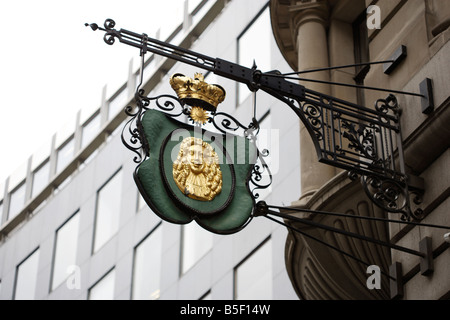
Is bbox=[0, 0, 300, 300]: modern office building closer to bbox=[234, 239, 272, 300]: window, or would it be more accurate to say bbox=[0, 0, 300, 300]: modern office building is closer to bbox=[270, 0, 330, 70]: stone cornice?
bbox=[234, 239, 272, 300]: window

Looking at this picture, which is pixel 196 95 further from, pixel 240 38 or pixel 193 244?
pixel 240 38

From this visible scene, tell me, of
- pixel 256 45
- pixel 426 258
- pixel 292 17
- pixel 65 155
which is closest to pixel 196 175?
pixel 426 258

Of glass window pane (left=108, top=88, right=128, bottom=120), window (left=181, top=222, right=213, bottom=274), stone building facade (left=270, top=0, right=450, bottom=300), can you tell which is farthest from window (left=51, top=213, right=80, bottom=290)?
stone building facade (left=270, top=0, right=450, bottom=300)

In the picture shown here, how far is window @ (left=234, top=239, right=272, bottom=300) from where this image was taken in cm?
2267

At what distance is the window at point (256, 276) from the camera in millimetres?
22672

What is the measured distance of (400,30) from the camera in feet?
40.7

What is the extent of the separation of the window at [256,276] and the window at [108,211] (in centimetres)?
907

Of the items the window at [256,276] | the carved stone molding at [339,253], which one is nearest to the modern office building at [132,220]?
the window at [256,276]

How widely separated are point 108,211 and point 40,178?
9.03m

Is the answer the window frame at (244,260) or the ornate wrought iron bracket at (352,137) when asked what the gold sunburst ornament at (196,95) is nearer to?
the ornate wrought iron bracket at (352,137)

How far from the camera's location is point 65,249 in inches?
1385

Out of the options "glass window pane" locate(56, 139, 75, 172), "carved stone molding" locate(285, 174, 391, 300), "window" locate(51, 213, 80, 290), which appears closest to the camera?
"carved stone molding" locate(285, 174, 391, 300)

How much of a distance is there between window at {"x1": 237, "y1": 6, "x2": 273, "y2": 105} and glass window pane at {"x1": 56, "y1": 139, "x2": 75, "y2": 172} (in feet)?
44.3
